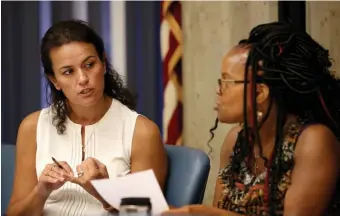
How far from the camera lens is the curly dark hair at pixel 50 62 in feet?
4.78

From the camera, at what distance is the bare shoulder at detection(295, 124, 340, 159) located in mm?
1191

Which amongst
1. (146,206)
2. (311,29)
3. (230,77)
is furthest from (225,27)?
(146,206)

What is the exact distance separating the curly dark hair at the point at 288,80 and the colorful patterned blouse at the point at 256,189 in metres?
0.01

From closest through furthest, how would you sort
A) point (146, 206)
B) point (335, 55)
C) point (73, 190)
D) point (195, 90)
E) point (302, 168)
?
point (146, 206) → point (302, 168) → point (73, 190) → point (335, 55) → point (195, 90)

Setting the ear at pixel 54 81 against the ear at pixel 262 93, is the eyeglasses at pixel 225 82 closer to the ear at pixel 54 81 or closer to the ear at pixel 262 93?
the ear at pixel 262 93

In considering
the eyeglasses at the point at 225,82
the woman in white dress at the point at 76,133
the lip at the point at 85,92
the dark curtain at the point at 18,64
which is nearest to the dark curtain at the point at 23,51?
the dark curtain at the point at 18,64

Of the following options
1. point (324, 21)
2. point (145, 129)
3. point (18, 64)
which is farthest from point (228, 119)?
point (18, 64)

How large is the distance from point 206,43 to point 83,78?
0.55m

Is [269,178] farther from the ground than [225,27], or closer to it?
closer to it

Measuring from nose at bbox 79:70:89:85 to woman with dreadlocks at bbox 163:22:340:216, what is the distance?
34 cm

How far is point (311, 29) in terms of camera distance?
5.98 feet

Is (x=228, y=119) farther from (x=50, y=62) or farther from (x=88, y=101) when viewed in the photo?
(x=50, y=62)

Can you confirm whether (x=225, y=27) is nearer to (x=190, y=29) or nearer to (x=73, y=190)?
(x=190, y=29)

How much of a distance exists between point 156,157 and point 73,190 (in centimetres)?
22
